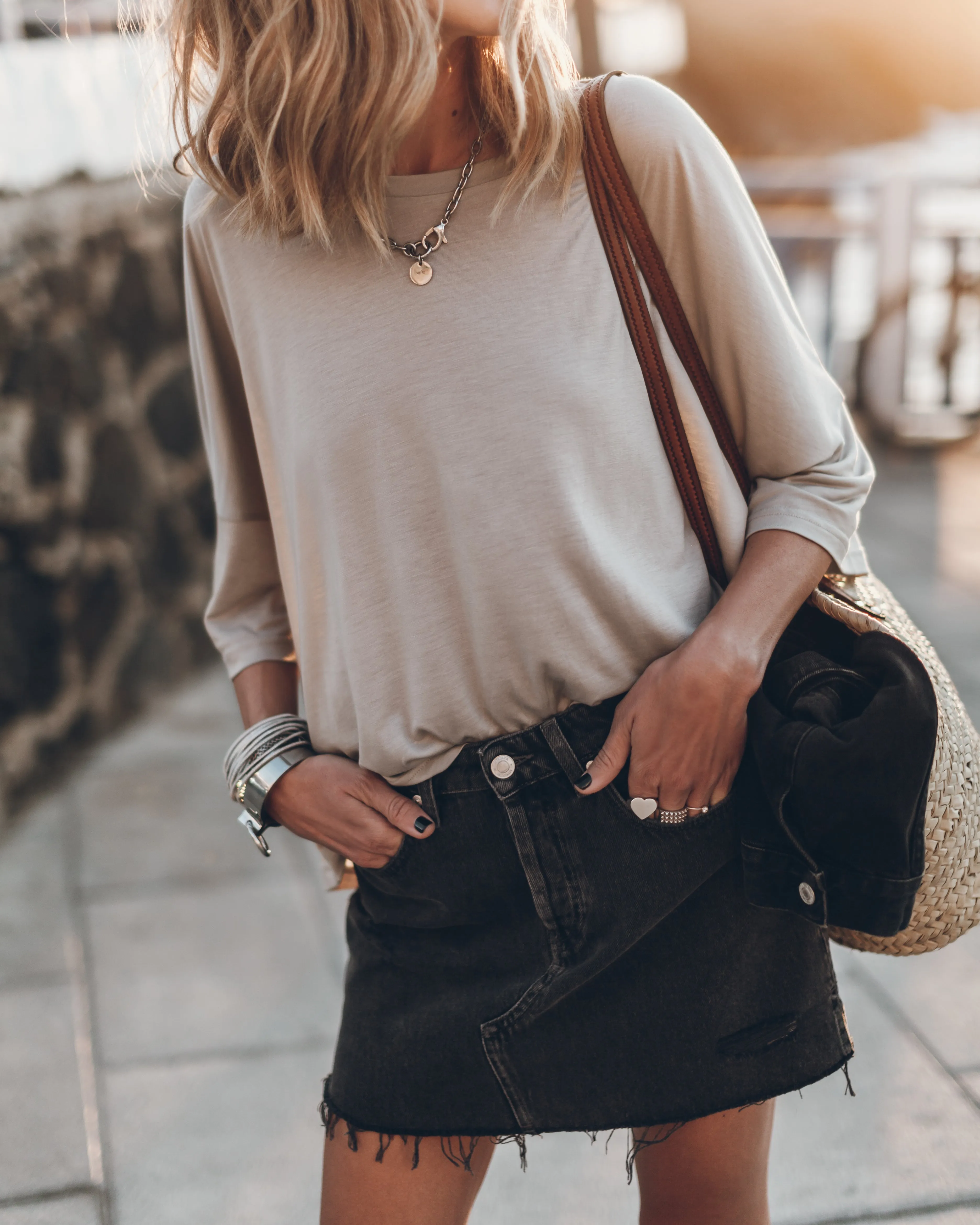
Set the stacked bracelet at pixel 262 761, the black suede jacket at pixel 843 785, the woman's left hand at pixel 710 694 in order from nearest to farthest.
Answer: the black suede jacket at pixel 843 785, the woman's left hand at pixel 710 694, the stacked bracelet at pixel 262 761

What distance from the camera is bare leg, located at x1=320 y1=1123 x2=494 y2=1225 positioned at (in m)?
1.21

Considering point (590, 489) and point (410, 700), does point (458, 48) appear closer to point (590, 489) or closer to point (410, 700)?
point (590, 489)

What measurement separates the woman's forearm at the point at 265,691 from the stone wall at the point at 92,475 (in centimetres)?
210

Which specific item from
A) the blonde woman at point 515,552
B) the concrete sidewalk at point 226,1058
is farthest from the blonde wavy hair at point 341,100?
the concrete sidewalk at point 226,1058

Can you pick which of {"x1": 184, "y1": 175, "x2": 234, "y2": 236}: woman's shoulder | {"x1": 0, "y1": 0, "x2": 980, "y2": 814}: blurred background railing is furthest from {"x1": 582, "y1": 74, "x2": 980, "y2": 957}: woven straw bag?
{"x1": 0, "y1": 0, "x2": 980, "y2": 814}: blurred background railing

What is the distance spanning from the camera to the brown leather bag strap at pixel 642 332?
44.4 inches

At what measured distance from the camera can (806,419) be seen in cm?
116

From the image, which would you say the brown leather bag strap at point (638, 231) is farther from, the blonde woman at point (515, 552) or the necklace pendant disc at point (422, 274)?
the necklace pendant disc at point (422, 274)

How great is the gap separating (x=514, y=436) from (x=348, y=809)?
1.44ft

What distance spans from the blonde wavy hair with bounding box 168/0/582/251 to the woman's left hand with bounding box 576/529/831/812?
1.44 feet

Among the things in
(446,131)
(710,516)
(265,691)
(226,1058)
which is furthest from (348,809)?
(226,1058)

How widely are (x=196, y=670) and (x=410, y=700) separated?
3.37 m

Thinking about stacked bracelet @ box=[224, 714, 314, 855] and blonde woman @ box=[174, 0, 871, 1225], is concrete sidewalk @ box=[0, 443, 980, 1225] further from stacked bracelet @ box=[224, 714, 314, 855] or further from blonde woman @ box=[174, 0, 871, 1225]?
stacked bracelet @ box=[224, 714, 314, 855]

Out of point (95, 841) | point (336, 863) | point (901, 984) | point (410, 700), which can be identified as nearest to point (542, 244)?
point (410, 700)
